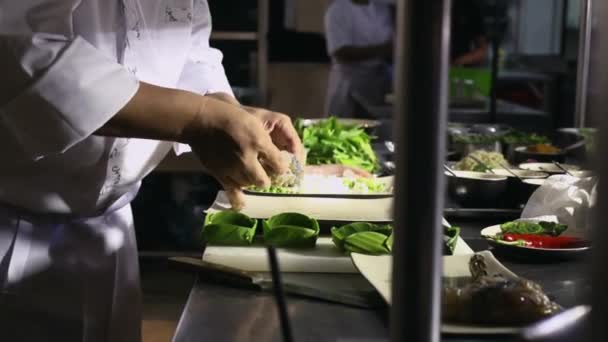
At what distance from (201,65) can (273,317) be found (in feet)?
3.29

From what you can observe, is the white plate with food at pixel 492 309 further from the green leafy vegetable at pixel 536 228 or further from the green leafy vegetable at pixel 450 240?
the green leafy vegetable at pixel 536 228

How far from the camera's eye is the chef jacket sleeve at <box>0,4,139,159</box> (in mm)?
1462

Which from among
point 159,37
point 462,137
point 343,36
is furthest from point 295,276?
point 343,36

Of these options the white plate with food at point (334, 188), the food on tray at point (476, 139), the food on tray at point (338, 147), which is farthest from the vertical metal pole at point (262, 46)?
the white plate with food at point (334, 188)

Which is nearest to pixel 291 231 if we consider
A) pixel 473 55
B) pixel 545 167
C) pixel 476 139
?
pixel 545 167

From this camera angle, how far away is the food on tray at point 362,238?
1.55 metres

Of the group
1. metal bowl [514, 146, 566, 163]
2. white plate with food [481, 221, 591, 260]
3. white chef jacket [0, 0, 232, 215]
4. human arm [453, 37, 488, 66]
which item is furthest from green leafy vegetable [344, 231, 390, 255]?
human arm [453, 37, 488, 66]

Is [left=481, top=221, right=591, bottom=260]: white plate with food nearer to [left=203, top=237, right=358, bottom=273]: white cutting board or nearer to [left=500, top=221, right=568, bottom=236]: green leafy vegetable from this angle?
[left=500, top=221, right=568, bottom=236]: green leafy vegetable

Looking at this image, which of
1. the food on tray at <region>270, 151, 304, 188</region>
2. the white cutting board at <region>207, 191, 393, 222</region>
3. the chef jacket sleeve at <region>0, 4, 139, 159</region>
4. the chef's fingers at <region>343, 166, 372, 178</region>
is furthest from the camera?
the chef's fingers at <region>343, 166, 372, 178</region>

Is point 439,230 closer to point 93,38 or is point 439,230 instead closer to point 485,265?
point 485,265

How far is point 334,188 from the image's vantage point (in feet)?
7.04

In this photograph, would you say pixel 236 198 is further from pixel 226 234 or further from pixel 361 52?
pixel 361 52

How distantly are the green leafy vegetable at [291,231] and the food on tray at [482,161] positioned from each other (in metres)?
0.70

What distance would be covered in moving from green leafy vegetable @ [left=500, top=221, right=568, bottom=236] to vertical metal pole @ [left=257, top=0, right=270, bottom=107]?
3393 millimetres
